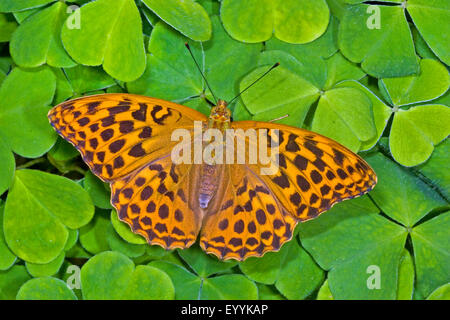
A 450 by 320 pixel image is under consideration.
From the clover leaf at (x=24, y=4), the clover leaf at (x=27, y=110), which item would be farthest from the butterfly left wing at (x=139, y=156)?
the clover leaf at (x=24, y=4)

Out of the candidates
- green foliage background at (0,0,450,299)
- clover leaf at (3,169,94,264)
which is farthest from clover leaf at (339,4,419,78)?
clover leaf at (3,169,94,264)

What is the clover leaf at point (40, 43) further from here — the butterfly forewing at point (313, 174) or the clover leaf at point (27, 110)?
the butterfly forewing at point (313, 174)

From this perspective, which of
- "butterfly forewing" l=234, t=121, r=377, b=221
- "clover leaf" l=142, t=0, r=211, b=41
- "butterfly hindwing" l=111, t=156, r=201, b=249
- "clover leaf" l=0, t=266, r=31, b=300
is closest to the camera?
"butterfly forewing" l=234, t=121, r=377, b=221

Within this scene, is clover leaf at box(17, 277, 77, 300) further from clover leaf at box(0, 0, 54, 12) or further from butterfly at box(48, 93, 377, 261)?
clover leaf at box(0, 0, 54, 12)

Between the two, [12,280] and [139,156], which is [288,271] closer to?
[139,156]

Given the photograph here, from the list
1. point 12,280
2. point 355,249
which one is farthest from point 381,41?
point 12,280
